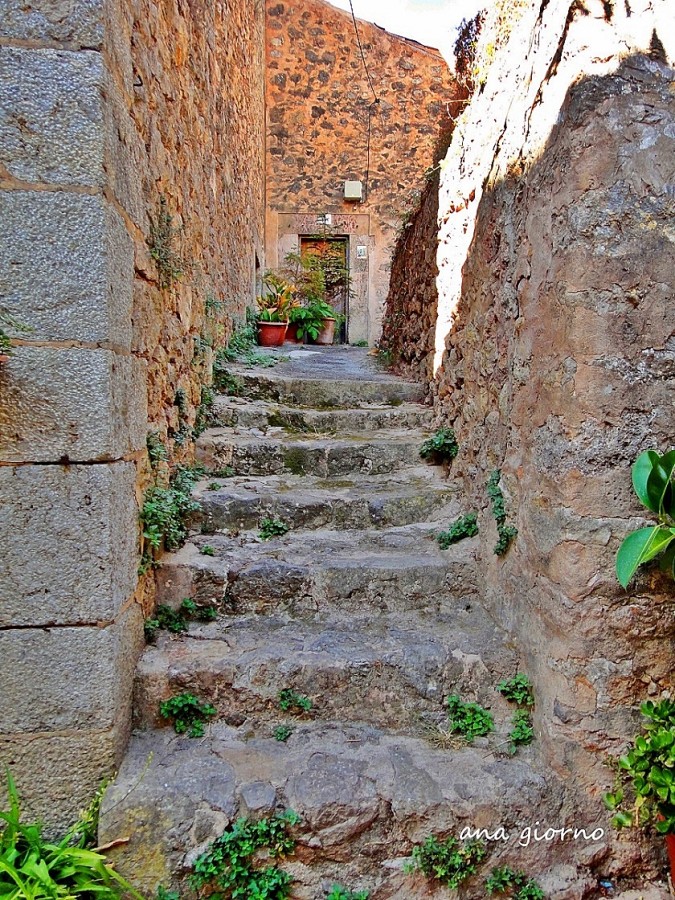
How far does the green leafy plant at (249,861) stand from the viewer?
5.49 feet

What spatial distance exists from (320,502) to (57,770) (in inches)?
57.1

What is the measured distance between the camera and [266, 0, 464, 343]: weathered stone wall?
846cm

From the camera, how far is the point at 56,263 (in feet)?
5.61

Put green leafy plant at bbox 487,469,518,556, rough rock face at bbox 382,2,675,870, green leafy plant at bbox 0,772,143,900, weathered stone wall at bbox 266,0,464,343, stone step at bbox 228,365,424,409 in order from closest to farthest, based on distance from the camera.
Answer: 1. green leafy plant at bbox 0,772,143,900
2. rough rock face at bbox 382,2,675,870
3. green leafy plant at bbox 487,469,518,556
4. stone step at bbox 228,365,424,409
5. weathered stone wall at bbox 266,0,464,343

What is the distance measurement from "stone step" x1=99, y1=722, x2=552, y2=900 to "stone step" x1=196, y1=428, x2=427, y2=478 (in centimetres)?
146

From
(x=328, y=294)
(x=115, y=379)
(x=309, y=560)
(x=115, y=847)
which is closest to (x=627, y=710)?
(x=309, y=560)

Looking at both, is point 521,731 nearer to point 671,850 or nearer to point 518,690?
point 518,690

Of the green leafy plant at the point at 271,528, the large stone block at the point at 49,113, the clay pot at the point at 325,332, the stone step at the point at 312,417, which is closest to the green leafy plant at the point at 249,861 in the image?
the green leafy plant at the point at 271,528

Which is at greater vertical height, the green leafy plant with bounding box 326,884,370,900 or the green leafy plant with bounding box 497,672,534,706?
the green leafy plant with bounding box 497,672,534,706

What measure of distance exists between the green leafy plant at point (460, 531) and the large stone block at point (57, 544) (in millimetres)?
1433

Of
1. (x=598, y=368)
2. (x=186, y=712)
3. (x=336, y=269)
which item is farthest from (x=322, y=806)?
(x=336, y=269)

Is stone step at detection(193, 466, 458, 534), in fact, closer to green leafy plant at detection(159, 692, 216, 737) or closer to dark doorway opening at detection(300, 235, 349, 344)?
green leafy plant at detection(159, 692, 216, 737)

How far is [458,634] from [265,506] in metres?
1.03

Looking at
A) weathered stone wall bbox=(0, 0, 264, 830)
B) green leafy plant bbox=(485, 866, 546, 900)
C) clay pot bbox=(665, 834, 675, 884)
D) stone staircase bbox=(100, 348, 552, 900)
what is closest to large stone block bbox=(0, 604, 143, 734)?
weathered stone wall bbox=(0, 0, 264, 830)
